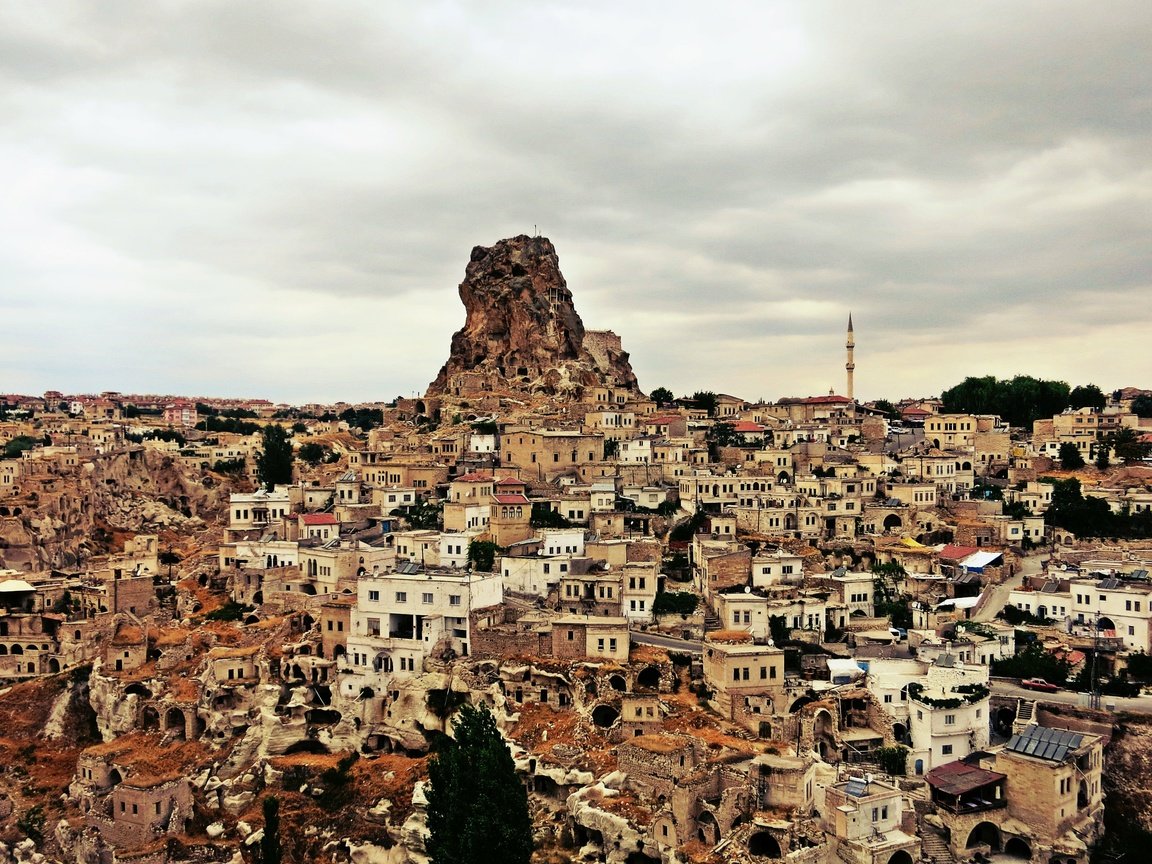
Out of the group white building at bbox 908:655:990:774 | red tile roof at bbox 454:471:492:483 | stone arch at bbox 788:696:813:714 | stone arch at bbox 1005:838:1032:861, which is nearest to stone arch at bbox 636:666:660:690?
stone arch at bbox 788:696:813:714

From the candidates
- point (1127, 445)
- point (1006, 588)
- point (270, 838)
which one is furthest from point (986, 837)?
point (1127, 445)

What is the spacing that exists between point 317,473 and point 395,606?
112 ft

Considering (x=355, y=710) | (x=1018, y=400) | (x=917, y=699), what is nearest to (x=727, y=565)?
(x=917, y=699)

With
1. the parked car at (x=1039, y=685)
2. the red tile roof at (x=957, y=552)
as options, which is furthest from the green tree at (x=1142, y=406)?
the parked car at (x=1039, y=685)

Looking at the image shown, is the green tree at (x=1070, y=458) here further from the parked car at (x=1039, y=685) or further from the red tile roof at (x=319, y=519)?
the red tile roof at (x=319, y=519)

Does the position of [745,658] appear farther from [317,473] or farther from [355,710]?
[317,473]

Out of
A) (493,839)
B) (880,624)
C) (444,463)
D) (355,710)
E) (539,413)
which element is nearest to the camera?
(493,839)

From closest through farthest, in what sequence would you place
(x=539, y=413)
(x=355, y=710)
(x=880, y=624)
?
(x=355, y=710) < (x=880, y=624) < (x=539, y=413)

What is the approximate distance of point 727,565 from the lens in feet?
138

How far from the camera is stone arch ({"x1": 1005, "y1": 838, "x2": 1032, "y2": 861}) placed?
29.8 m

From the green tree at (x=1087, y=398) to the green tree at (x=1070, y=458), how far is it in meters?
19.2

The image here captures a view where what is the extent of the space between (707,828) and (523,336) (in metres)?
67.0

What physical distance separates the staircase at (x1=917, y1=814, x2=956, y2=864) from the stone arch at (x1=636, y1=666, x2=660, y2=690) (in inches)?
399

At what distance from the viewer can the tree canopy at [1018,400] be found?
7981 centimetres
